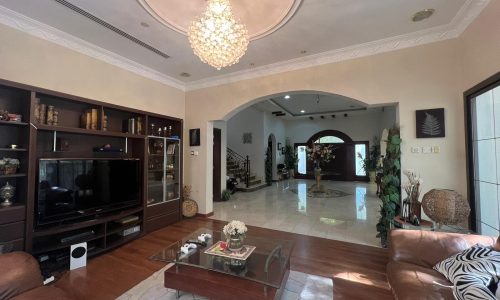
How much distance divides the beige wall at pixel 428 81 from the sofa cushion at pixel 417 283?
6.11 ft

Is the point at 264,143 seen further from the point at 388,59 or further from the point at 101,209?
the point at 101,209

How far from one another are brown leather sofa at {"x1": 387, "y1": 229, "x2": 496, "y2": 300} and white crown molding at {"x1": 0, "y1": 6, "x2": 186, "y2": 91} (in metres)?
4.79

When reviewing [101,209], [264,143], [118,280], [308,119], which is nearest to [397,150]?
[118,280]

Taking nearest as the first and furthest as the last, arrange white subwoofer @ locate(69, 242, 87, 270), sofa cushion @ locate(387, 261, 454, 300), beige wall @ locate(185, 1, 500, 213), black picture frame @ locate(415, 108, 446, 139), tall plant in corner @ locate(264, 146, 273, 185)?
sofa cushion @ locate(387, 261, 454, 300)
beige wall @ locate(185, 1, 500, 213)
white subwoofer @ locate(69, 242, 87, 270)
black picture frame @ locate(415, 108, 446, 139)
tall plant in corner @ locate(264, 146, 273, 185)

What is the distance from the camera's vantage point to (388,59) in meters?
3.38

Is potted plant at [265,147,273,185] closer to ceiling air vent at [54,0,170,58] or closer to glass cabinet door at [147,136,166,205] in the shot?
glass cabinet door at [147,136,166,205]

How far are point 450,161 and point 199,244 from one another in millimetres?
3582

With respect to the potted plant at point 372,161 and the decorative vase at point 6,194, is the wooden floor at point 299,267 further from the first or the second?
the potted plant at point 372,161

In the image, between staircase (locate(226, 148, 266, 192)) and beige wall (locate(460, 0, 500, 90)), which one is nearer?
beige wall (locate(460, 0, 500, 90))

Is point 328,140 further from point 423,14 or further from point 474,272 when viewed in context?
point 474,272

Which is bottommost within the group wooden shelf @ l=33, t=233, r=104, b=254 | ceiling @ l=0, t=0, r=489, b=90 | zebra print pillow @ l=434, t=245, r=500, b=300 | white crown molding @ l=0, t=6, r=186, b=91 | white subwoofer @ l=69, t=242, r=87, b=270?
white subwoofer @ l=69, t=242, r=87, b=270

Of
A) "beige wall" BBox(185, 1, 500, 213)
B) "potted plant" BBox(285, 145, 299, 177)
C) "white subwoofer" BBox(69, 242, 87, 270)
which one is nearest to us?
"beige wall" BBox(185, 1, 500, 213)

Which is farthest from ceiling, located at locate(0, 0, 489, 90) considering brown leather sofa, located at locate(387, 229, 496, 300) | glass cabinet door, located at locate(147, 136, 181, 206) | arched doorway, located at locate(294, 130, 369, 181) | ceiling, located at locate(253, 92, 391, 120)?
arched doorway, located at locate(294, 130, 369, 181)

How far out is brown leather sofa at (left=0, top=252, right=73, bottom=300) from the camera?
1.53 m
